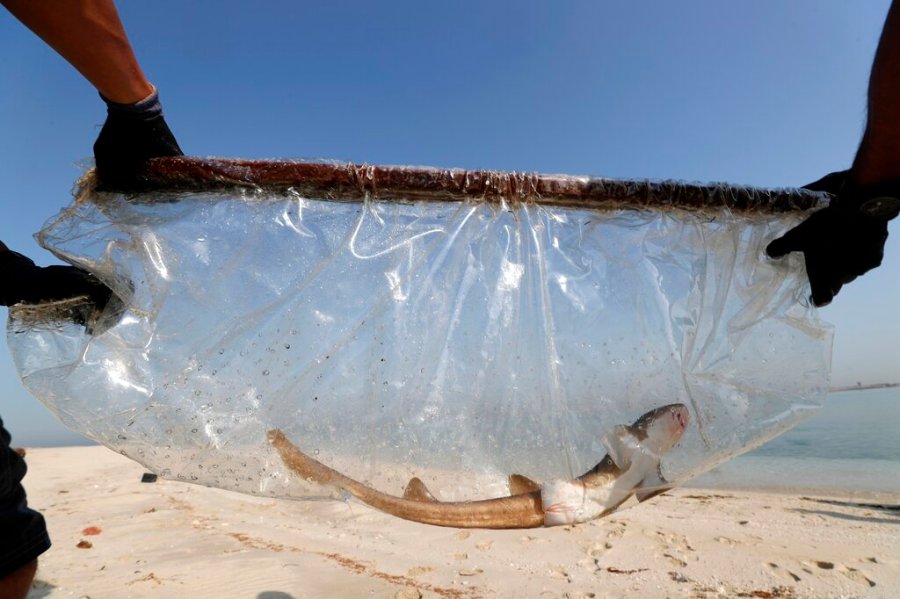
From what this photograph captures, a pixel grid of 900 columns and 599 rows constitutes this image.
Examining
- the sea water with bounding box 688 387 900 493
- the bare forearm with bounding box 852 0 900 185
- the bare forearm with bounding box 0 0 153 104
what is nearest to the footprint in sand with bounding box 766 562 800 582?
the sea water with bounding box 688 387 900 493

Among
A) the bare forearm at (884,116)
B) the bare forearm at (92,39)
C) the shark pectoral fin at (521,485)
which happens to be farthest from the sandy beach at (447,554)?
the bare forearm at (884,116)

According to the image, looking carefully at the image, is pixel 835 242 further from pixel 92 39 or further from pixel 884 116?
pixel 92 39

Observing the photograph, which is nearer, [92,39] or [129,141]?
[92,39]

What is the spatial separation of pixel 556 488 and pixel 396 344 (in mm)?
947

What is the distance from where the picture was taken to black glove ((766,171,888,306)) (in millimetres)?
1965

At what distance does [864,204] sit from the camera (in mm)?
1899

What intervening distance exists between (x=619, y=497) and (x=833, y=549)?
5.21 meters

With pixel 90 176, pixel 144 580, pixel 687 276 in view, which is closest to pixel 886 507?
pixel 687 276

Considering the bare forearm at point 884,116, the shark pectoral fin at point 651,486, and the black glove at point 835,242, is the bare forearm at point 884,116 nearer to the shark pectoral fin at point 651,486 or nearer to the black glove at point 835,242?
the black glove at point 835,242

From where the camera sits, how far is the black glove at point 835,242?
6.45ft

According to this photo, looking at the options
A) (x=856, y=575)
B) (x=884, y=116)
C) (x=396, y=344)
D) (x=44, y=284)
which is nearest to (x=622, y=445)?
(x=396, y=344)

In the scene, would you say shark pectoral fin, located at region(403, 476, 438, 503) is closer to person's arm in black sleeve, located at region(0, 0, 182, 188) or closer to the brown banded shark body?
the brown banded shark body

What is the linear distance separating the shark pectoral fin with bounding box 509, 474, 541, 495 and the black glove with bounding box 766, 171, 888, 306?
1607 millimetres

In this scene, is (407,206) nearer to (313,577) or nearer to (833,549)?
(313,577)
